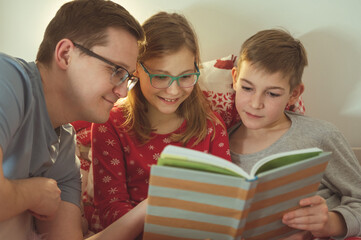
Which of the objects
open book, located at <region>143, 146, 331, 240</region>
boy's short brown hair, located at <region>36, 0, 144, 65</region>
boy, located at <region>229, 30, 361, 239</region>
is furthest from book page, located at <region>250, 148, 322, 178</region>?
boy's short brown hair, located at <region>36, 0, 144, 65</region>

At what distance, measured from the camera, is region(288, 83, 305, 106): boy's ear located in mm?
1491

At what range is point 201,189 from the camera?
2.76ft

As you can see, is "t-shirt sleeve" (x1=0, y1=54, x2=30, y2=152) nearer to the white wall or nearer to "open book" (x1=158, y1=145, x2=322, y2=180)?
"open book" (x1=158, y1=145, x2=322, y2=180)

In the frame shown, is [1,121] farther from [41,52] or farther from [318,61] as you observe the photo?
[318,61]

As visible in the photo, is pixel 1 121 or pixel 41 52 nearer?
pixel 1 121

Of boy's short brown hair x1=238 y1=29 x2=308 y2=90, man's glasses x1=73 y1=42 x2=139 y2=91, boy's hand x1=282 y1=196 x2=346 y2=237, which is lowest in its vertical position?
boy's hand x1=282 y1=196 x2=346 y2=237

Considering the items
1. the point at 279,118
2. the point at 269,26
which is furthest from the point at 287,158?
the point at 269,26

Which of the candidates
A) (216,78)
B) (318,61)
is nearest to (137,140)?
(216,78)

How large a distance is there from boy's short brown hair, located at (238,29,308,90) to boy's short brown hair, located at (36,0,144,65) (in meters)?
0.53

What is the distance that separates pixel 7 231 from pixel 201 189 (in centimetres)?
59

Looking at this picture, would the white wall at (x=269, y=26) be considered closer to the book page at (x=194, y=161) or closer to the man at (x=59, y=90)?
the man at (x=59, y=90)

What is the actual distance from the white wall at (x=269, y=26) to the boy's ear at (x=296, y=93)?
406 millimetres

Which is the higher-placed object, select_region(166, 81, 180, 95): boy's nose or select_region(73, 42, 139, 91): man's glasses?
select_region(73, 42, 139, 91): man's glasses

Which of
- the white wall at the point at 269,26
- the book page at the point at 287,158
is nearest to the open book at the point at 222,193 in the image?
the book page at the point at 287,158
